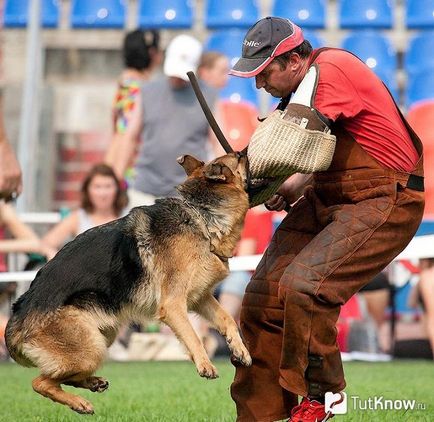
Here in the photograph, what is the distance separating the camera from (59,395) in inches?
177

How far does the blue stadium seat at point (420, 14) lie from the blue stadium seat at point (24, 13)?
4.46 meters

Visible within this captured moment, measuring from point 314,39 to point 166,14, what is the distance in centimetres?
192

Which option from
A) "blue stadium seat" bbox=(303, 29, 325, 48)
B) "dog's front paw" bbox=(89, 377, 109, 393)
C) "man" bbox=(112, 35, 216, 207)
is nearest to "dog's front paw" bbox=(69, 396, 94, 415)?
"dog's front paw" bbox=(89, 377, 109, 393)

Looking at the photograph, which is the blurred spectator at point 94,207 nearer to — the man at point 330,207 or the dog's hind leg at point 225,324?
the dog's hind leg at point 225,324

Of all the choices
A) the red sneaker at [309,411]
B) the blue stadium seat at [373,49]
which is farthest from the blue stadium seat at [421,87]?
the red sneaker at [309,411]

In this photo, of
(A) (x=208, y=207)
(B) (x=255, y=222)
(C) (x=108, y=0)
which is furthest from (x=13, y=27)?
(A) (x=208, y=207)

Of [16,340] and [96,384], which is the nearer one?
[16,340]

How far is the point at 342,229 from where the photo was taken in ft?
13.4

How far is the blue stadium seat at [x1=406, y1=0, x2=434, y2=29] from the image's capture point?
39.3 feet

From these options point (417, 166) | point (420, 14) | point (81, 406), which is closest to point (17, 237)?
point (81, 406)

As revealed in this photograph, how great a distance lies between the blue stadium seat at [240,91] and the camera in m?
11.6

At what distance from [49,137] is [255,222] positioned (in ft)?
12.4

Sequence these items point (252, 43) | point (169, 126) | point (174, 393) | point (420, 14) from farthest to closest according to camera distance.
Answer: point (420, 14)
point (169, 126)
point (174, 393)
point (252, 43)

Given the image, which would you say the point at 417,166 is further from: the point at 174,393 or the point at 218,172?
the point at 174,393
